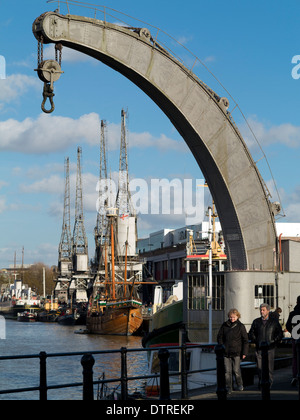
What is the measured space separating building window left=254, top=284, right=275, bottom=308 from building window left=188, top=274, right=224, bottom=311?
1258 mm

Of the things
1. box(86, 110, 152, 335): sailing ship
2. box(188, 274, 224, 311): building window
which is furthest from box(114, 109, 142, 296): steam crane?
box(188, 274, 224, 311): building window

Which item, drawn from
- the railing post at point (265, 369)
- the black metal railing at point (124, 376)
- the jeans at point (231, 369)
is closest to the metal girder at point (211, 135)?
the jeans at point (231, 369)

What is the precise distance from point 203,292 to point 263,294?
7.54 feet

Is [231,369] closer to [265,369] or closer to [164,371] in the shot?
[265,369]

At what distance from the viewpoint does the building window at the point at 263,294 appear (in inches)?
965

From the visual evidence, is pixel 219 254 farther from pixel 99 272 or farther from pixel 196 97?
pixel 99 272

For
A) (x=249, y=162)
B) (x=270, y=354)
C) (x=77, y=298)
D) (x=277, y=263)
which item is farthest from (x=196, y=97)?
(x=77, y=298)

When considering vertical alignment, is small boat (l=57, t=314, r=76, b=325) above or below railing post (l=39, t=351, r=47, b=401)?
below

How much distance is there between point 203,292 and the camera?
83.9 ft

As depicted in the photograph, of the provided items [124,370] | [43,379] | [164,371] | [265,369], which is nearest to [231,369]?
[265,369]

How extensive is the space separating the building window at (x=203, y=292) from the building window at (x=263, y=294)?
1.26 meters

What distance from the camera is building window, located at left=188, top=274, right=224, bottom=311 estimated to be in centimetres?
2495

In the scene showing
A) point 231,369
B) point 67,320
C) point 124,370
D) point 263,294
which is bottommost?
point 67,320

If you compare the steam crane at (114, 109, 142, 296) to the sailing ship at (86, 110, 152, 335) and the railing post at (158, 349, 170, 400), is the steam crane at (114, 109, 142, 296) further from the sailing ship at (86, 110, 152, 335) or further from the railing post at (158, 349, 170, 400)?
the railing post at (158, 349, 170, 400)
